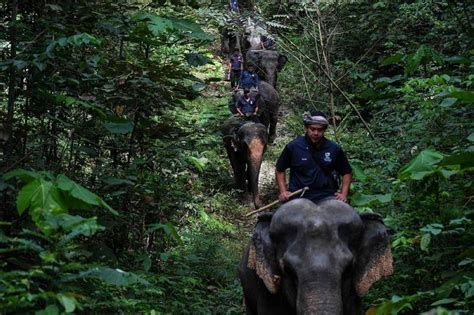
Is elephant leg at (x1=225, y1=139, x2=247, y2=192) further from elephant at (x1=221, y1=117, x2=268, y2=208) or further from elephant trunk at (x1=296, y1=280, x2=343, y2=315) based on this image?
elephant trunk at (x1=296, y1=280, x2=343, y2=315)

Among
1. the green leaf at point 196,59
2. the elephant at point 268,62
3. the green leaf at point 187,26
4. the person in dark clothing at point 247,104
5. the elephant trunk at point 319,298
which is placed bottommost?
the elephant trunk at point 319,298

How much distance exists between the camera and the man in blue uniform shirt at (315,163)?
20.3 feet

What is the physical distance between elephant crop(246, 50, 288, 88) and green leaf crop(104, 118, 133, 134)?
12.8 metres

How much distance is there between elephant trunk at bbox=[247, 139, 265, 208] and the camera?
41.8 ft

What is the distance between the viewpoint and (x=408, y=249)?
6.68m

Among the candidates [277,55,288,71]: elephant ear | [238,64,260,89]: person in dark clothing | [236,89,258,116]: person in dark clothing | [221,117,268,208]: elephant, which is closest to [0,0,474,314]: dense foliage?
[221,117,268,208]: elephant

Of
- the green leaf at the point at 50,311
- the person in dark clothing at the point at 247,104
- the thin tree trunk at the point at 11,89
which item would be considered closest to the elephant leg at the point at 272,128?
the person in dark clothing at the point at 247,104

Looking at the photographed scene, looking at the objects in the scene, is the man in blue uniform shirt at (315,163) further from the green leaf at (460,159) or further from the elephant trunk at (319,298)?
the green leaf at (460,159)

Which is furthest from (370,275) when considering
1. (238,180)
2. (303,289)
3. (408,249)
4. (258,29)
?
(238,180)

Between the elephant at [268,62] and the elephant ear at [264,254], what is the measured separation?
1256 centimetres

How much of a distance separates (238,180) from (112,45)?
6777 mm

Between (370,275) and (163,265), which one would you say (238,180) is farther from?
(370,275)

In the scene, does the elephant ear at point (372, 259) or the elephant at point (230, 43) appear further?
the elephant at point (230, 43)

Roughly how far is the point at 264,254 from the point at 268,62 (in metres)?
13.2
